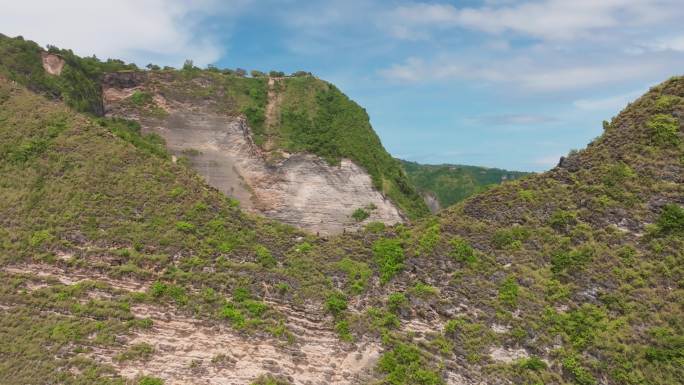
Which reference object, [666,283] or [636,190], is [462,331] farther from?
[636,190]

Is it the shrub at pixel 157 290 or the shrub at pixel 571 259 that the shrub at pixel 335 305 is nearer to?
the shrub at pixel 157 290

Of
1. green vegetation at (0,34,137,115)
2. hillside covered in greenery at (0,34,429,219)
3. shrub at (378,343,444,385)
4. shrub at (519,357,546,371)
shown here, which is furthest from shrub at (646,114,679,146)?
green vegetation at (0,34,137,115)

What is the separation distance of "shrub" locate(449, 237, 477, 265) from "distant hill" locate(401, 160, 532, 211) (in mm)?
65239

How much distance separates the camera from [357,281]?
755 inches

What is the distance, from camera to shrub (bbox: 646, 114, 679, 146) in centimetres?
1833

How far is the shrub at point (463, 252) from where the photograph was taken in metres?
18.5

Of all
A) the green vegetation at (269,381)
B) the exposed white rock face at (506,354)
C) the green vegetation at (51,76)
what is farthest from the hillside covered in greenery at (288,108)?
the green vegetation at (269,381)

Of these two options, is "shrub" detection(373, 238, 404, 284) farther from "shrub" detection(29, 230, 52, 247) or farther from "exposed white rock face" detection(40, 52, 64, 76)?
"exposed white rock face" detection(40, 52, 64, 76)

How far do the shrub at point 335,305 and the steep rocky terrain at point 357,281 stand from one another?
8 cm

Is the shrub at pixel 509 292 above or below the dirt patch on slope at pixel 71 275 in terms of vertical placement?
above

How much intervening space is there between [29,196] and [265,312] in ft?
39.7

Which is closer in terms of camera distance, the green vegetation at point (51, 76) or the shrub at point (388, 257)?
the shrub at point (388, 257)

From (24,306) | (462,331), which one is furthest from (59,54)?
(462,331)

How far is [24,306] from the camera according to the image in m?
17.1
